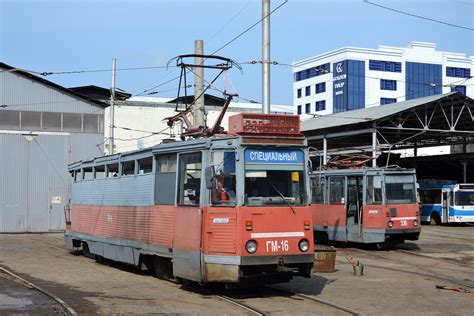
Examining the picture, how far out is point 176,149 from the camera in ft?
44.4

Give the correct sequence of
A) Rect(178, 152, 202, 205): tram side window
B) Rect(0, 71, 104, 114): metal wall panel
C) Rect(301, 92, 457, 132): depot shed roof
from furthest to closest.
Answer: Rect(0, 71, 104, 114): metal wall panel
Rect(301, 92, 457, 132): depot shed roof
Rect(178, 152, 202, 205): tram side window

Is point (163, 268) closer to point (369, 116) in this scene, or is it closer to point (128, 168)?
point (128, 168)

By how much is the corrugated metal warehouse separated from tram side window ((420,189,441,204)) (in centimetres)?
2170

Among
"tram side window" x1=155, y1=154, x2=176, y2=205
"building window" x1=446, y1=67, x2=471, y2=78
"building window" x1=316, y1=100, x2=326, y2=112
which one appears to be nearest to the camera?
"tram side window" x1=155, y1=154, x2=176, y2=205

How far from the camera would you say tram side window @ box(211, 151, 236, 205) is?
12.0 meters

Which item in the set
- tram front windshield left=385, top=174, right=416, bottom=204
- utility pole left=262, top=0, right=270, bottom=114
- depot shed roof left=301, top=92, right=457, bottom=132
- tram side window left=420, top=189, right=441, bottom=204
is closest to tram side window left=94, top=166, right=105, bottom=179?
utility pole left=262, top=0, right=270, bottom=114

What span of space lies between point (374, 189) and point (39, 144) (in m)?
23.8

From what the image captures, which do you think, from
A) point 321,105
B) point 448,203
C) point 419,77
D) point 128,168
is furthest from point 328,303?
point 419,77

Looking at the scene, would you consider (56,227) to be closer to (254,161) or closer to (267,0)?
(267,0)

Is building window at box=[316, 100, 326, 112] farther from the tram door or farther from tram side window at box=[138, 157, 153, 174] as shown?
tram side window at box=[138, 157, 153, 174]

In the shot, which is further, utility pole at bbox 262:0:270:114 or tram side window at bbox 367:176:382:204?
tram side window at bbox 367:176:382:204

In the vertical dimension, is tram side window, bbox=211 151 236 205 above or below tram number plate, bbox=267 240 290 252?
above

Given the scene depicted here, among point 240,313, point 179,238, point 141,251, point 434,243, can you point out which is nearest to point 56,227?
point 434,243

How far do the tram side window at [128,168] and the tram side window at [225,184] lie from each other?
189 inches
